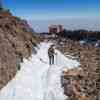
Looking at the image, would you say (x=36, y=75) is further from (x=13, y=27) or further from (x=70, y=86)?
(x=13, y=27)

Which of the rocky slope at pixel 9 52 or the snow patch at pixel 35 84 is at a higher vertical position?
the rocky slope at pixel 9 52

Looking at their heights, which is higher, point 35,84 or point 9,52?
point 9,52

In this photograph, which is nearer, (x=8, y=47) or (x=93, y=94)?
(x=93, y=94)

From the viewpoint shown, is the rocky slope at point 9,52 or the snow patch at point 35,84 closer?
the snow patch at point 35,84

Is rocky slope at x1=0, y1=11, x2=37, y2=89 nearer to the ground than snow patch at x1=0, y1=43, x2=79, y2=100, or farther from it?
farther from it

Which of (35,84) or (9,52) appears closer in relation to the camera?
(35,84)

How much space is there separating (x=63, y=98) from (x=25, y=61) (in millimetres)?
7046

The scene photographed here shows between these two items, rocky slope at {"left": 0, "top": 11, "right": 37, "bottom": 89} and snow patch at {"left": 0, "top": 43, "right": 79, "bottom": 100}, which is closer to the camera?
snow patch at {"left": 0, "top": 43, "right": 79, "bottom": 100}

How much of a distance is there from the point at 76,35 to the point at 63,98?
77.1 metres

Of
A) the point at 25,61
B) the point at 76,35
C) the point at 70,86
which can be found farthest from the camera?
the point at 76,35

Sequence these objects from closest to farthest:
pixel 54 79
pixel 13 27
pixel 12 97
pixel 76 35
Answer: pixel 12 97 < pixel 54 79 < pixel 13 27 < pixel 76 35

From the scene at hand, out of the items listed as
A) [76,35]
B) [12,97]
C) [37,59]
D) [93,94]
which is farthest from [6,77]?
[76,35]

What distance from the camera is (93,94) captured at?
646 inches

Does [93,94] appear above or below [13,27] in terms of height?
below
